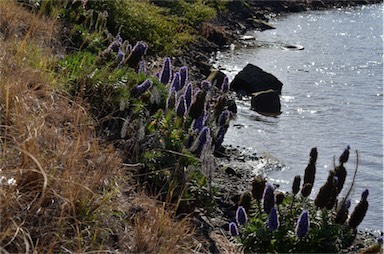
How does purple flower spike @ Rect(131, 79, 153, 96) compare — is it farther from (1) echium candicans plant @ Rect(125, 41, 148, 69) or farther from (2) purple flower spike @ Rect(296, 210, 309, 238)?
(2) purple flower spike @ Rect(296, 210, 309, 238)

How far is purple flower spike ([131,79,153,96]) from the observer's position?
515 cm

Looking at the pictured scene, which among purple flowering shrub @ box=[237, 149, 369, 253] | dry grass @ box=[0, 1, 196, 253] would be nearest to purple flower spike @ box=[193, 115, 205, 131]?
purple flowering shrub @ box=[237, 149, 369, 253]

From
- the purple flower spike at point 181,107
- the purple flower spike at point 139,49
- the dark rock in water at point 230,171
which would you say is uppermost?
the purple flower spike at point 139,49

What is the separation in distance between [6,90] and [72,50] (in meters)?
2.83

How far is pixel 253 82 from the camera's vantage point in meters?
12.7

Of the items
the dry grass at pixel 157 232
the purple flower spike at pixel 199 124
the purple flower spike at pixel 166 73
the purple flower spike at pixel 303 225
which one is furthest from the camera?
the purple flower spike at pixel 166 73

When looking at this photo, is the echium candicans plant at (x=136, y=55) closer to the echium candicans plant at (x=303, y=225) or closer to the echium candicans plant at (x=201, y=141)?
the echium candicans plant at (x=201, y=141)

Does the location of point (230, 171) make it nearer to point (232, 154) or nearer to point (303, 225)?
point (232, 154)

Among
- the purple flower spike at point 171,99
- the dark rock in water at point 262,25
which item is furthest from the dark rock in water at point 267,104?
the dark rock in water at point 262,25

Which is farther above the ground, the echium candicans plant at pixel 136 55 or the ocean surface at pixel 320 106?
the echium candicans plant at pixel 136 55

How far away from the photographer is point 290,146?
31.2 ft

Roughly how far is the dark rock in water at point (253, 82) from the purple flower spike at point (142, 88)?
297 inches

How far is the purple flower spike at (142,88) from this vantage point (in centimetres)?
515

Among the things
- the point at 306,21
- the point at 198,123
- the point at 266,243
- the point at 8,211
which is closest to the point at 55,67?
the point at 198,123
